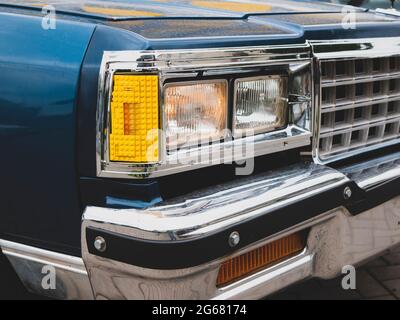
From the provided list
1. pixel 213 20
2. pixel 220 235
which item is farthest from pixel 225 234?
pixel 213 20

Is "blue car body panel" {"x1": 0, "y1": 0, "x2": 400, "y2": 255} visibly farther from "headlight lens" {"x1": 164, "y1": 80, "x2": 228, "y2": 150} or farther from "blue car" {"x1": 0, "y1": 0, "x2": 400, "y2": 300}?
"headlight lens" {"x1": 164, "y1": 80, "x2": 228, "y2": 150}

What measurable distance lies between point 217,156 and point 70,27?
61 centimetres

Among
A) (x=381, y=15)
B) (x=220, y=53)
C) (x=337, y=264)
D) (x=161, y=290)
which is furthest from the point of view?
(x=381, y=15)

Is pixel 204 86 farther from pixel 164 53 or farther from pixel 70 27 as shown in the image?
pixel 70 27

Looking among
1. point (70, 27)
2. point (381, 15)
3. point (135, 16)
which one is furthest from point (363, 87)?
point (70, 27)

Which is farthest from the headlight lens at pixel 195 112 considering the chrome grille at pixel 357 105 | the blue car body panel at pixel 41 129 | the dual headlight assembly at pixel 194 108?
the chrome grille at pixel 357 105

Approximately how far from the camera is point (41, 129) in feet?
6.32

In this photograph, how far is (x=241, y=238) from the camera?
187 centimetres

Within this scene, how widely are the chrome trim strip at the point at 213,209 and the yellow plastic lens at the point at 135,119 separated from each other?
0.17 metres

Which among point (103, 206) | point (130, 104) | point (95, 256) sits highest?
point (130, 104)

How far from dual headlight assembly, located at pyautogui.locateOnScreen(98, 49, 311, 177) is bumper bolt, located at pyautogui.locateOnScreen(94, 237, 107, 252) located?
195 mm

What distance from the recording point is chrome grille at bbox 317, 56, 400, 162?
2.36 m

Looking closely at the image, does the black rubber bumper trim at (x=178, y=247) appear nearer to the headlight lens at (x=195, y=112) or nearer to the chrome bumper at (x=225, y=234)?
the chrome bumper at (x=225, y=234)

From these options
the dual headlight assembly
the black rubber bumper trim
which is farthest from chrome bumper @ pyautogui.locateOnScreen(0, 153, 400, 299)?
the dual headlight assembly
